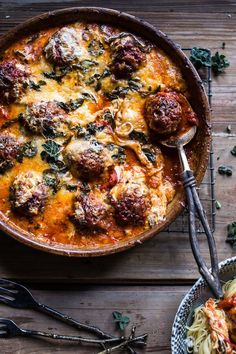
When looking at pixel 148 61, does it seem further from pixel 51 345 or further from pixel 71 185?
pixel 51 345

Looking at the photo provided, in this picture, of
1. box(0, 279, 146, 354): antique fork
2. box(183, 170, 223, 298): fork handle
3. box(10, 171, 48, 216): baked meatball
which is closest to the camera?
box(183, 170, 223, 298): fork handle

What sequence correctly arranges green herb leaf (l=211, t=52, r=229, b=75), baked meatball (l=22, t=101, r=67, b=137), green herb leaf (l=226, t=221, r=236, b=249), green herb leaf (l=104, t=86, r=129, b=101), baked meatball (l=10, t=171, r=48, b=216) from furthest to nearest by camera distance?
green herb leaf (l=211, t=52, r=229, b=75), green herb leaf (l=226, t=221, r=236, b=249), green herb leaf (l=104, t=86, r=129, b=101), baked meatball (l=22, t=101, r=67, b=137), baked meatball (l=10, t=171, r=48, b=216)

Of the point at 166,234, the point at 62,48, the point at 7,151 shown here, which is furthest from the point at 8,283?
the point at 62,48

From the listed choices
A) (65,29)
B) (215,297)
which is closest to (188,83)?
(65,29)

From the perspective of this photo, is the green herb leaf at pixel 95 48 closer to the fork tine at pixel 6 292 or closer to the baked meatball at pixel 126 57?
the baked meatball at pixel 126 57

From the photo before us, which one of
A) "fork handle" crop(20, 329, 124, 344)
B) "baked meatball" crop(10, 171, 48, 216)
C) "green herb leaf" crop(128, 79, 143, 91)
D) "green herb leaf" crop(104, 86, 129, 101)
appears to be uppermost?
"green herb leaf" crop(128, 79, 143, 91)

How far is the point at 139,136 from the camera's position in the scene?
4.73m

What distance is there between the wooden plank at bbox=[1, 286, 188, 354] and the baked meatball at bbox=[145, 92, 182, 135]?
1.25 m

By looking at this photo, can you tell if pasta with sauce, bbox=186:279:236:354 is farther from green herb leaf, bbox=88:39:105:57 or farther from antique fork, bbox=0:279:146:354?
green herb leaf, bbox=88:39:105:57

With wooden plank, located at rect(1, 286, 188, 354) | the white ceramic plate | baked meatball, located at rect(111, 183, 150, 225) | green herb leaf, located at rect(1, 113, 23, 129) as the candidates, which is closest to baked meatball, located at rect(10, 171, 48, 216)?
green herb leaf, located at rect(1, 113, 23, 129)

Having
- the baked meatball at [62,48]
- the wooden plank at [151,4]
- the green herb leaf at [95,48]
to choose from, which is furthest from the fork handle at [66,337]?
the wooden plank at [151,4]

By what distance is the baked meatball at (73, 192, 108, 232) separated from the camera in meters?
4.57

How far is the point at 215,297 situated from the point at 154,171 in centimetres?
98

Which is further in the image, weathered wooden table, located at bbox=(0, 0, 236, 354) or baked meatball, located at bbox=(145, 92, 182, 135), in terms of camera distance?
weathered wooden table, located at bbox=(0, 0, 236, 354)
